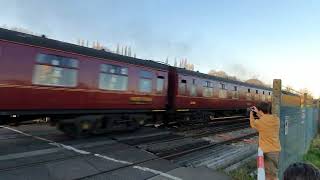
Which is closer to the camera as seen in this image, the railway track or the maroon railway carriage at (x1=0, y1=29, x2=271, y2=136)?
the railway track

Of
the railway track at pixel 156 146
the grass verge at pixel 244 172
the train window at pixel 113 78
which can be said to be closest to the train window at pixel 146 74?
the train window at pixel 113 78

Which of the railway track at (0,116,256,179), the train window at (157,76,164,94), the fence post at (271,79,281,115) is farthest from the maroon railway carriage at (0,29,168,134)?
the fence post at (271,79,281,115)

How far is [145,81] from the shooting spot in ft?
55.9

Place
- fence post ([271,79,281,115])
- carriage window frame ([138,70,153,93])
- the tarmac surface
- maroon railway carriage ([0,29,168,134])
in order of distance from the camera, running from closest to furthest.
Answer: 1. fence post ([271,79,281,115])
2. the tarmac surface
3. maroon railway carriage ([0,29,168,134])
4. carriage window frame ([138,70,153,93])

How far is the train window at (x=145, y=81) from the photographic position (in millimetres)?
16703

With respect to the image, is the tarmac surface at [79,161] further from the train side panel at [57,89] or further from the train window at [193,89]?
the train window at [193,89]

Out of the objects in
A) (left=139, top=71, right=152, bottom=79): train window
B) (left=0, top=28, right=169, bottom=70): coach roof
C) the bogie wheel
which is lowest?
the bogie wheel

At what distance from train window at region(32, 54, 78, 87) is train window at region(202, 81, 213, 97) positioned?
1106cm

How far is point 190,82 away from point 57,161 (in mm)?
12425

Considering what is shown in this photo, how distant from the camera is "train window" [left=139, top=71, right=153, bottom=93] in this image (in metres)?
16.7

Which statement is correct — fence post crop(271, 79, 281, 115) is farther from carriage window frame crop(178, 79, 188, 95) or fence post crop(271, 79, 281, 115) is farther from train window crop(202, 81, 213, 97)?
train window crop(202, 81, 213, 97)

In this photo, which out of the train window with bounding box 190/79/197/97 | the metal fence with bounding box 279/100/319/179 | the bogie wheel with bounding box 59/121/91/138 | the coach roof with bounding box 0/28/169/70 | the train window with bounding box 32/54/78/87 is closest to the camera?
the metal fence with bounding box 279/100/319/179

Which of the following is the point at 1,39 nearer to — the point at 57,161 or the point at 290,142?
the point at 57,161

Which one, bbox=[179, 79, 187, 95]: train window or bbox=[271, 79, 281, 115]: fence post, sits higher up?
bbox=[179, 79, 187, 95]: train window
